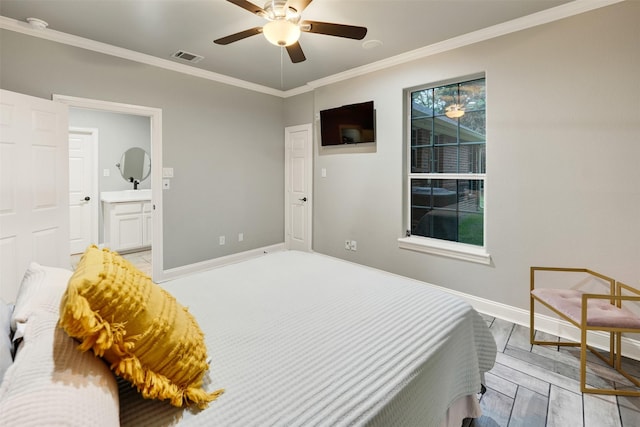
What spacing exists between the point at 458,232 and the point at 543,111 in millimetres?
1327

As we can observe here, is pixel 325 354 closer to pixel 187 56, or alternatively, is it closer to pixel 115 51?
pixel 187 56

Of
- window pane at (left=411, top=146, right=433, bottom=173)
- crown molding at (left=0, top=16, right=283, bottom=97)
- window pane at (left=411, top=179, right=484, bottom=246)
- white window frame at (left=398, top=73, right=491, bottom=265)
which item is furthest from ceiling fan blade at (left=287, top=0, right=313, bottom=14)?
crown molding at (left=0, top=16, right=283, bottom=97)

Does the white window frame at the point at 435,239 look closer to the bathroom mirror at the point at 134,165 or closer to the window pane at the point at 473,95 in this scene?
the window pane at the point at 473,95

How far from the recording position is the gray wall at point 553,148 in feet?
7.34

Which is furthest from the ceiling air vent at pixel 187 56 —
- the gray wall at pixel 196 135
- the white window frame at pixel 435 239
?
the white window frame at pixel 435 239

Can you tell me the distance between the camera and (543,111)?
2572mm

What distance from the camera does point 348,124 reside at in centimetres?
394

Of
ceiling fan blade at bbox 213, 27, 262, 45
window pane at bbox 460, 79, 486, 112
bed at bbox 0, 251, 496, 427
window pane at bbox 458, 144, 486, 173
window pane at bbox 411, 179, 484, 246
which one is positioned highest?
ceiling fan blade at bbox 213, 27, 262, 45

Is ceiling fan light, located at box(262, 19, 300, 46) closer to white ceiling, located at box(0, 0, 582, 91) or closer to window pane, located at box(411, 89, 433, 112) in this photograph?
white ceiling, located at box(0, 0, 582, 91)

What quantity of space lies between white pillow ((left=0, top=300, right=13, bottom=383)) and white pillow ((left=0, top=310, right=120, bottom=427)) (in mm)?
55

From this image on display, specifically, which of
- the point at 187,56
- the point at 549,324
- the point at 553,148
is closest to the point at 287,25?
the point at 187,56

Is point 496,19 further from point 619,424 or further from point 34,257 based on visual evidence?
point 34,257

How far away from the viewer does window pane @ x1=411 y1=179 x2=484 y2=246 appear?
123 inches

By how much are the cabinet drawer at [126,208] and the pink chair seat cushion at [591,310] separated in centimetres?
542
